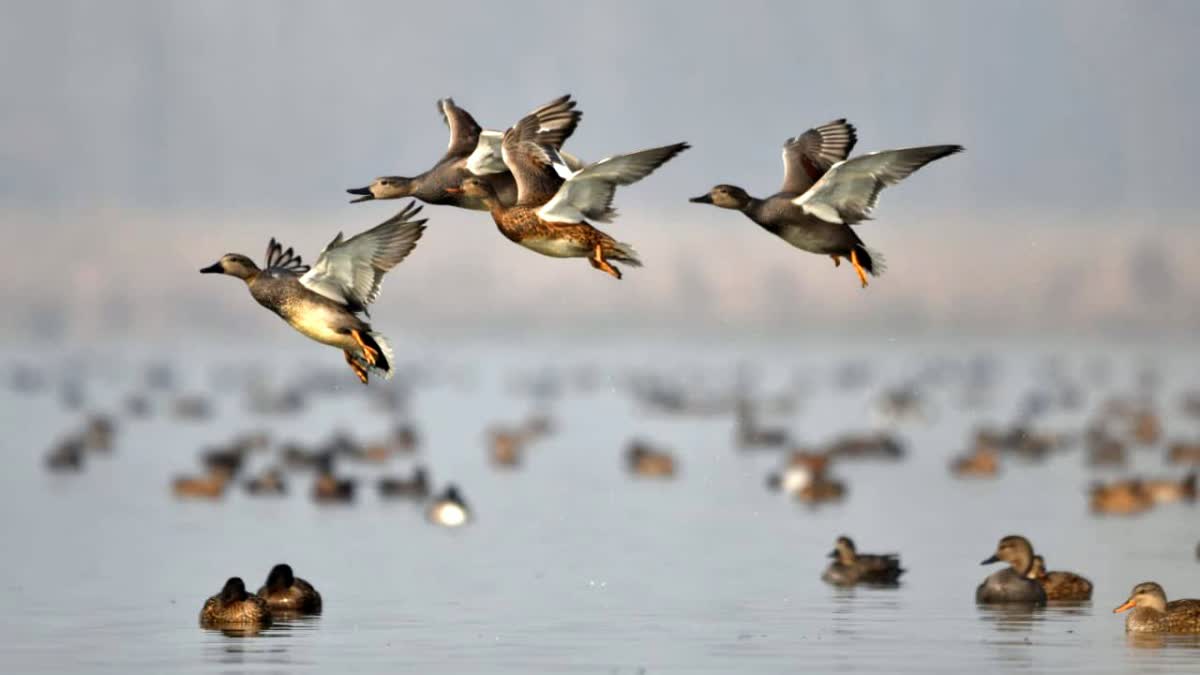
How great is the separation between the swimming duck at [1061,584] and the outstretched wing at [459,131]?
10193mm

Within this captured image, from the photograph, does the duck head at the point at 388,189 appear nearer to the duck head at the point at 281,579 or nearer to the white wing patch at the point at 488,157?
the white wing patch at the point at 488,157

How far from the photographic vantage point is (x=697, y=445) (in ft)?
211

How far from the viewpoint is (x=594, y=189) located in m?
20.1

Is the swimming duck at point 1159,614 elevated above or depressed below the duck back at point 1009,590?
below

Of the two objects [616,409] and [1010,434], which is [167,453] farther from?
[616,409]

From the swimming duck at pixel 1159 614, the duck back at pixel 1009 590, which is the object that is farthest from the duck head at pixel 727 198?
the duck back at pixel 1009 590

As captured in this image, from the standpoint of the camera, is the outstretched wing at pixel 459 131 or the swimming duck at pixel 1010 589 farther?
the swimming duck at pixel 1010 589

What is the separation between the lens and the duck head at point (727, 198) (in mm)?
20688

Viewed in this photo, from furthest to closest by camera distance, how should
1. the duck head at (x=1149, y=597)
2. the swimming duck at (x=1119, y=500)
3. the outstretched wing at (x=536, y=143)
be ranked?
the swimming duck at (x=1119, y=500)
the duck head at (x=1149, y=597)
the outstretched wing at (x=536, y=143)

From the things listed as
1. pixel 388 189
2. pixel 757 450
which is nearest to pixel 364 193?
pixel 388 189

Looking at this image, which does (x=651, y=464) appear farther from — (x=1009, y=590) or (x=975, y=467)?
(x=1009, y=590)

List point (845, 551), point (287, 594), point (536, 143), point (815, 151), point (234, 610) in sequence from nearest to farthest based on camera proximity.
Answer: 1. point (536, 143)
2. point (815, 151)
3. point (234, 610)
4. point (287, 594)
5. point (845, 551)

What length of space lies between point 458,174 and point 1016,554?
11171 mm

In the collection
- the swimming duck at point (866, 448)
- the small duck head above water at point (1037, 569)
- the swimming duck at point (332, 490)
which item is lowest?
the small duck head above water at point (1037, 569)
